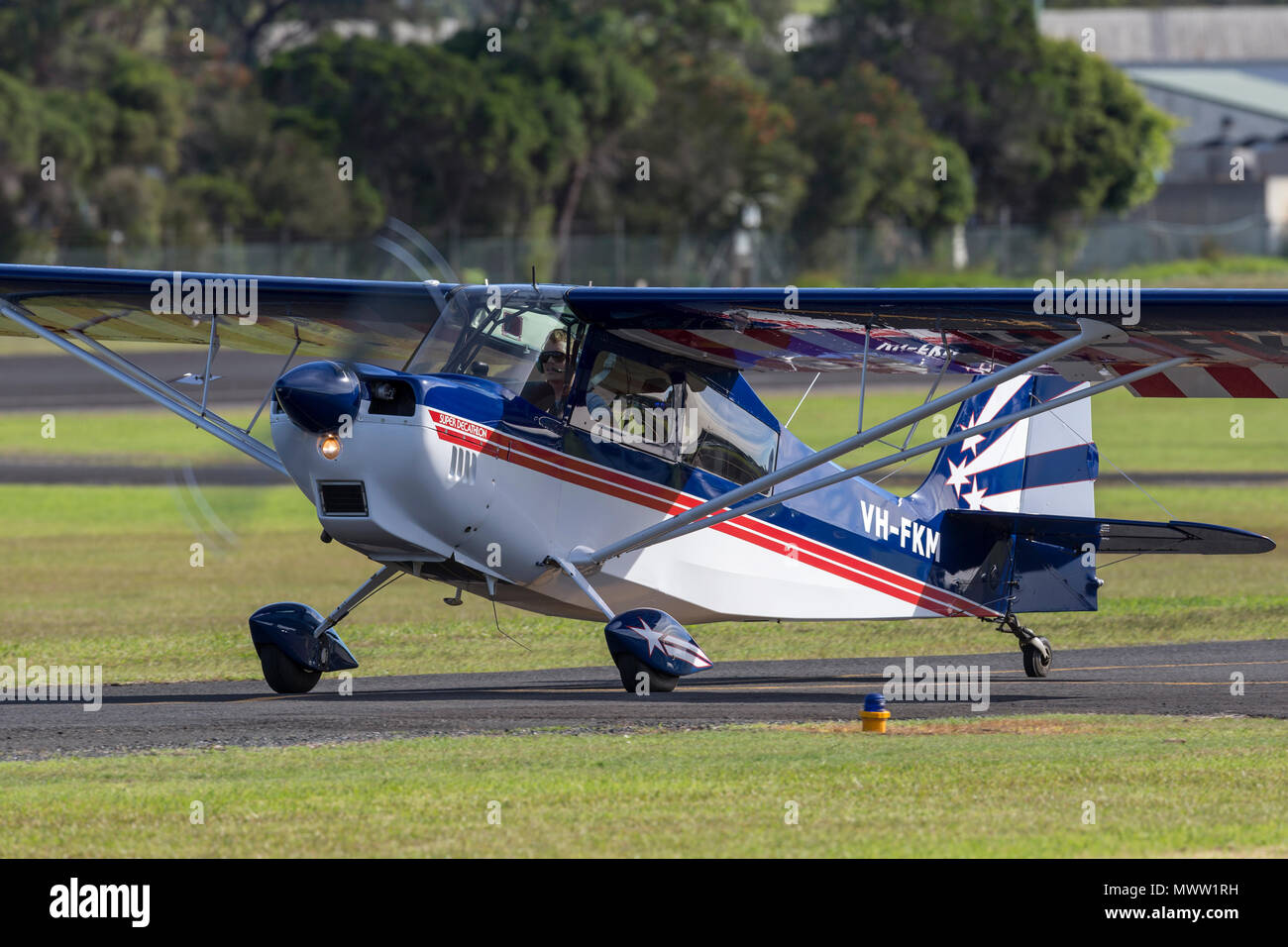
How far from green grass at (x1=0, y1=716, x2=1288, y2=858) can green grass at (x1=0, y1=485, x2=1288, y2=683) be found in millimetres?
4003

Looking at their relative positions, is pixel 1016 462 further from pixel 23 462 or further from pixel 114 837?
pixel 23 462

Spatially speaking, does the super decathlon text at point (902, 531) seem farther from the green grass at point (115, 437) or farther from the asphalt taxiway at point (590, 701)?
the green grass at point (115, 437)

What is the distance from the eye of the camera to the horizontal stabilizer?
48.3 ft

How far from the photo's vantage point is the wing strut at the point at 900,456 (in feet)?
40.7

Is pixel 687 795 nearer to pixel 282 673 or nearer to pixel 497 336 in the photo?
pixel 497 336

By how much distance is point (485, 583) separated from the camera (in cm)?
1353

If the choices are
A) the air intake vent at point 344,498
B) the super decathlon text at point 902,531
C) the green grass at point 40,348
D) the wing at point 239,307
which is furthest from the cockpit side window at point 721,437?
the green grass at point 40,348

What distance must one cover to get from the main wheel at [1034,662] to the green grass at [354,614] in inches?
84.3

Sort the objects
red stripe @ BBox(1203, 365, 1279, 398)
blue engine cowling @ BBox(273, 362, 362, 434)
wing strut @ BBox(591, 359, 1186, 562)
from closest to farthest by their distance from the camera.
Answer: blue engine cowling @ BBox(273, 362, 362, 434), wing strut @ BBox(591, 359, 1186, 562), red stripe @ BBox(1203, 365, 1279, 398)

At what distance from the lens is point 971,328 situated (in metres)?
13.3

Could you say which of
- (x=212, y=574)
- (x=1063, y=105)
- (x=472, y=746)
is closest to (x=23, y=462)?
(x=212, y=574)

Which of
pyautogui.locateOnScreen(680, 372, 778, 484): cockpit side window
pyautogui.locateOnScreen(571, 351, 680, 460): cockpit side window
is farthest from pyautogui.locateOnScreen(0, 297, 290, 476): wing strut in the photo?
pyautogui.locateOnScreen(680, 372, 778, 484): cockpit side window

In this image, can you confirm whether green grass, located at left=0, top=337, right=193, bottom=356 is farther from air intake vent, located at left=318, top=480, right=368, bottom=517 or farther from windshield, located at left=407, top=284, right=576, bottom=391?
air intake vent, located at left=318, top=480, right=368, bottom=517

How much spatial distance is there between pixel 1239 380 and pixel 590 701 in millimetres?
5200
